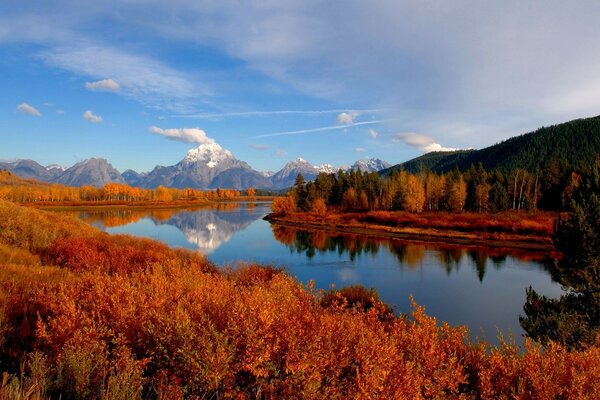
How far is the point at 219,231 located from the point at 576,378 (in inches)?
2754

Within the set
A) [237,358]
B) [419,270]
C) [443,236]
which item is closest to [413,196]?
[443,236]

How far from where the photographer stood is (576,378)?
5270 millimetres

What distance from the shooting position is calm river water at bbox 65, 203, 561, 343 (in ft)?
77.9

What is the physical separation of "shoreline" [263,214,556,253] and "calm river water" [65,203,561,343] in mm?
4239

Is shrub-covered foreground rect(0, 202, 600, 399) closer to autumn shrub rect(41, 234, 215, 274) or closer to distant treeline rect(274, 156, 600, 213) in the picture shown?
autumn shrub rect(41, 234, 215, 274)

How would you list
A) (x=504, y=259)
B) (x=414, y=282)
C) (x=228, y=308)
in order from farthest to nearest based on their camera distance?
1. (x=504, y=259)
2. (x=414, y=282)
3. (x=228, y=308)

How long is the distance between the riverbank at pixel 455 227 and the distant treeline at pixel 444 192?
1206cm

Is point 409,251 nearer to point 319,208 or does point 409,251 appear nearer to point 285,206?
point 319,208

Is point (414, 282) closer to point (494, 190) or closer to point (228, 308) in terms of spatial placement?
point (228, 308)

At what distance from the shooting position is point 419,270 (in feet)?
118

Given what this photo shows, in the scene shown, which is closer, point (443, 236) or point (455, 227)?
point (443, 236)

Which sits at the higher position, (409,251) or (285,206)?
(285,206)

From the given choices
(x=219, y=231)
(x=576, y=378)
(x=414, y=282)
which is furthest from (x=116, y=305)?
(x=219, y=231)

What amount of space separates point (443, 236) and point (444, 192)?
32.7 meters
